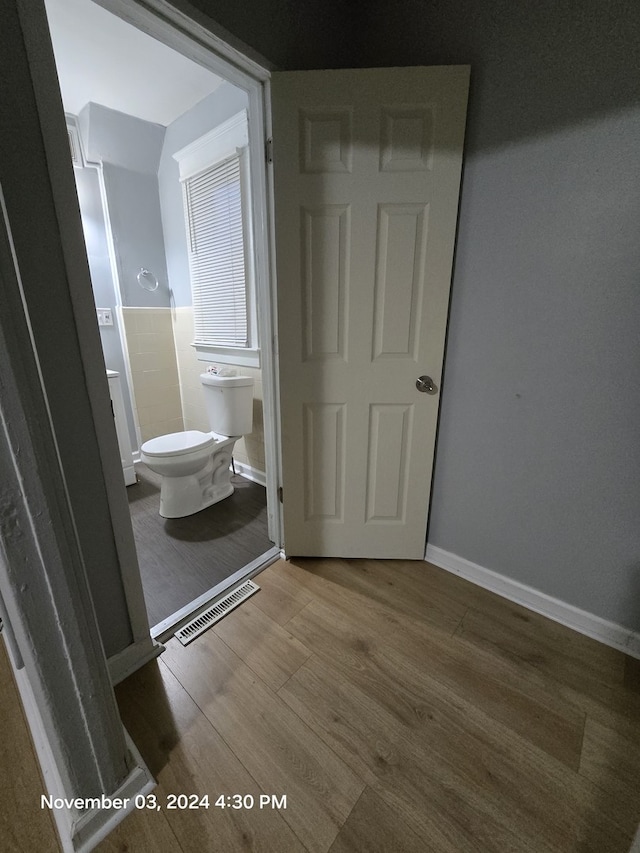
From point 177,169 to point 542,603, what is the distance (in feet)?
11.0

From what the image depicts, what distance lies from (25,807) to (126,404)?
7.76 ft

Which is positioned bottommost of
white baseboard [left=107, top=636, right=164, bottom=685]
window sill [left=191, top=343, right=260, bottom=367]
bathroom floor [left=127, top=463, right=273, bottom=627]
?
bathroom floor [left=127, top=463, right=273, bottom=627]

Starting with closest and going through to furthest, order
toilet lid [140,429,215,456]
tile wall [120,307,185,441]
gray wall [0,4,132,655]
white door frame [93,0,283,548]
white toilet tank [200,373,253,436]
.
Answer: gray wall [0,4,132,655]
white door frame [93,0,283,548]
toilet lid [140,429,215,456]
white toilet tank [200,373,253,436]
tile wall [120,307,185,441]

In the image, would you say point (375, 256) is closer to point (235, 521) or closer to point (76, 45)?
point (235, 521)

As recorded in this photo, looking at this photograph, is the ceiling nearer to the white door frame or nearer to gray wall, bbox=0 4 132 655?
the white door frame

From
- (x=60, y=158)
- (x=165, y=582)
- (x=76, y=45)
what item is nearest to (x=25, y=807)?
(x=165, y=582)

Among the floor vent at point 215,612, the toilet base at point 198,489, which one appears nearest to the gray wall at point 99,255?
the toilet base at point 198,489

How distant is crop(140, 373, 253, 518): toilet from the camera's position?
6.75ft

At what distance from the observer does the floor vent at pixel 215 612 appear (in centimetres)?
139

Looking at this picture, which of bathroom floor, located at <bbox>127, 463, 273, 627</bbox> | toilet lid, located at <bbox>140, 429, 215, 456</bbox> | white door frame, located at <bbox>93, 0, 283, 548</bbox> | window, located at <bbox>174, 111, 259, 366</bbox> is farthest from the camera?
window, located at <bbox>174, 111, 259, 366</bbox>

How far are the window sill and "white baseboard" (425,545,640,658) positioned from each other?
1539 millimetres

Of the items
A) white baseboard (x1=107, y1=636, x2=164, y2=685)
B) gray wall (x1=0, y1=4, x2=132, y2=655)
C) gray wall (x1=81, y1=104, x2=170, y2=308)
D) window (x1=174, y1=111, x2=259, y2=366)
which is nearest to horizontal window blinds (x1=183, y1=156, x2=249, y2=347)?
window (x1=174, y1=111, x2=259, y2=366)

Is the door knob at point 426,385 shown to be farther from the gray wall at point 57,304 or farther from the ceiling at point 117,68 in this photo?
the ceiling at point 117,68

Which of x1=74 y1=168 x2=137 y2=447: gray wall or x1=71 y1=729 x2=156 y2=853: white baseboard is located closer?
x1=71 y1=729 x2=156 y2=853: white baseboard
